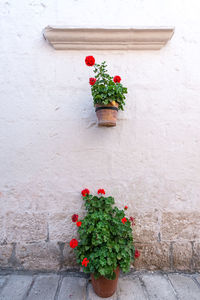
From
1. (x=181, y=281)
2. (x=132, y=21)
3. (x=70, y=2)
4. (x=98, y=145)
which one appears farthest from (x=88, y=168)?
(x=70, y=2)

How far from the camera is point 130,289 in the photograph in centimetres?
164

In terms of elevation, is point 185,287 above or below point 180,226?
below

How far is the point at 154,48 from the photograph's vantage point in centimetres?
190

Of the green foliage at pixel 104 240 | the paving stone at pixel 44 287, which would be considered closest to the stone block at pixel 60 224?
the green foliage at pixel 104 240

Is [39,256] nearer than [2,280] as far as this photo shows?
No

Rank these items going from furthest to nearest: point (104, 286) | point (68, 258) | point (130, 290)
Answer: point (68, 258) → point (130, 290) → point (104, 286)

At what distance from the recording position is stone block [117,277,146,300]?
5.11 ft

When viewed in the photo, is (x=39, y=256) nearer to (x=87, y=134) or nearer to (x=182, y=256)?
(x=87, y=134)

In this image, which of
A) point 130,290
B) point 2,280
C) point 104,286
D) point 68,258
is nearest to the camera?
point 104,286

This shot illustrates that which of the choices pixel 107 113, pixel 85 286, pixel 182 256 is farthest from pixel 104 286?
pixel 107 113

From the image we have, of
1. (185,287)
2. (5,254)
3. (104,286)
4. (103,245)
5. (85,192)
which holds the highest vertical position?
(85,192)

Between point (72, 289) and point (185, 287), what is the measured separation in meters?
0.98

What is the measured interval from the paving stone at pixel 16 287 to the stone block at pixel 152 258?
1028 millimetres

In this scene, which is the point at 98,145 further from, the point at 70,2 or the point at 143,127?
the point at 70,2
